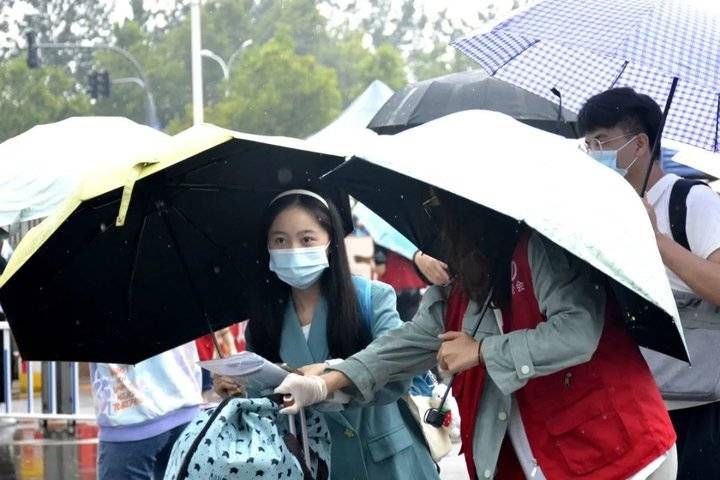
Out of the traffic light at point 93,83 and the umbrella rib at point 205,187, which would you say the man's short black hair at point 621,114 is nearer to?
the umbrella rib at point 205,187

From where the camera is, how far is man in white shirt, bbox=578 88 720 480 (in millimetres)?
4477

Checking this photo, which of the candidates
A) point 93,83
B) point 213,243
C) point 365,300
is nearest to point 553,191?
point 365,300

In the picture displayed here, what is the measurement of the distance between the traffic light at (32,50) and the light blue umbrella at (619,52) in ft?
114

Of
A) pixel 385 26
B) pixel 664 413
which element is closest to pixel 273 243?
pixel 664 413

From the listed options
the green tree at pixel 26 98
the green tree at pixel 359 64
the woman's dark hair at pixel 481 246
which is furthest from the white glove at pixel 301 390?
the green tree at pixel 359 64

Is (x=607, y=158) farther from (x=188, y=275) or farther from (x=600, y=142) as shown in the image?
(x=188, y=275)

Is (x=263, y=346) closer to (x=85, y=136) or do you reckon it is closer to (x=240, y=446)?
(x=240, y=446)

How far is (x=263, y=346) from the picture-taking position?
4.62m

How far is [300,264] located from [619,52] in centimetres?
122

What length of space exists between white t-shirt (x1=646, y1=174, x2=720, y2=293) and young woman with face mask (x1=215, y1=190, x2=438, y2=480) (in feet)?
2.93

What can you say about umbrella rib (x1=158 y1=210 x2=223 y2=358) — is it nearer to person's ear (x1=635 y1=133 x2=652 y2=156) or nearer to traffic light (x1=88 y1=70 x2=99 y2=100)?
person's ear (x1=635 y1=133 x2=652 y2=156)

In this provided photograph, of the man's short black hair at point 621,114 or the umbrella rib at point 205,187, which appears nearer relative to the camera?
the umbrella rib at point 205,187

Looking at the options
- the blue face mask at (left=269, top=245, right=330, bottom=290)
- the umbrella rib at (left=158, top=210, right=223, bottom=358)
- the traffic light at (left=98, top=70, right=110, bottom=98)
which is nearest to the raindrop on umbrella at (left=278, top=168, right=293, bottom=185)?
the blue face mask at (left=269, top=245, right=330, bottom=290)

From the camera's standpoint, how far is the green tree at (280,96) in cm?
5366
